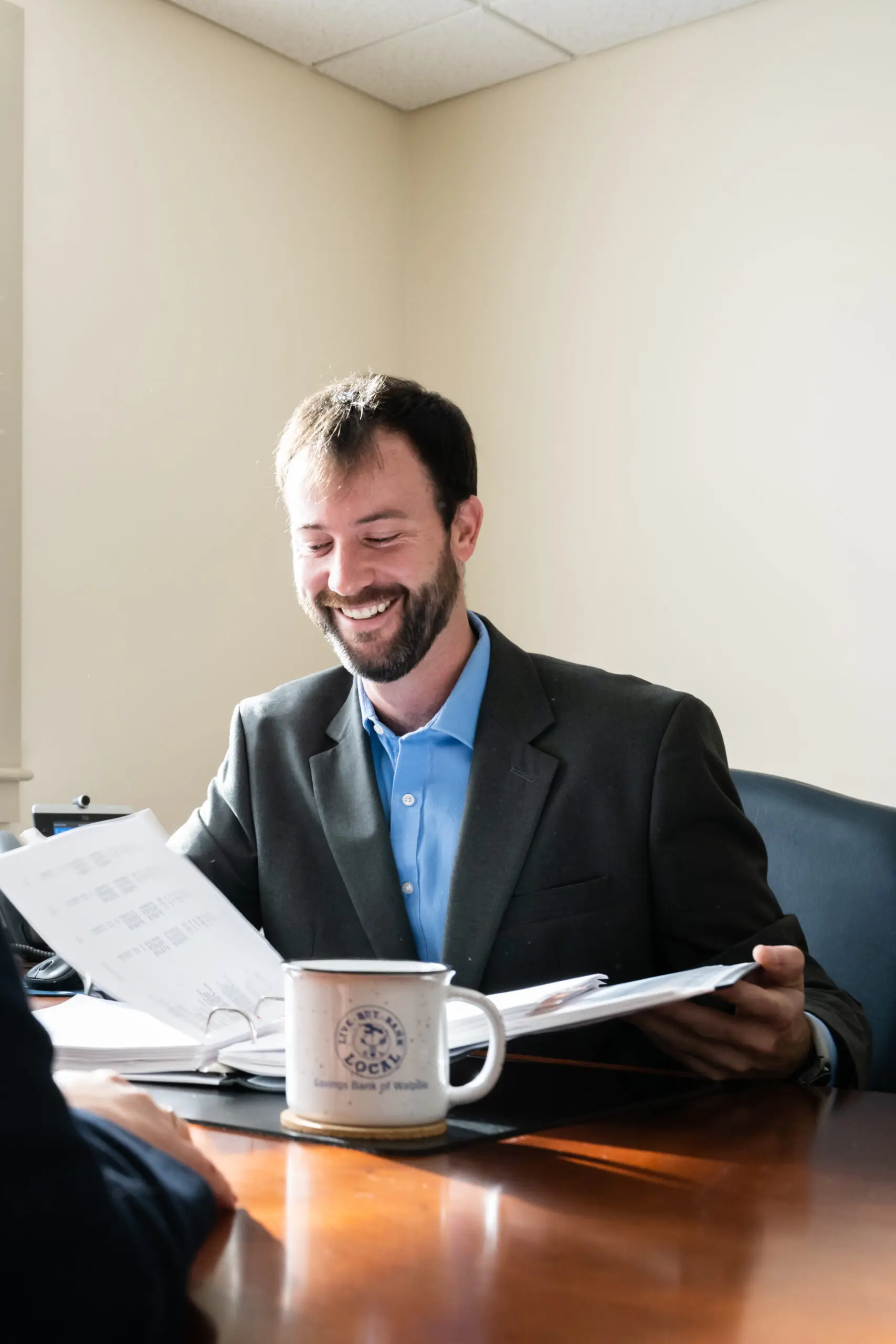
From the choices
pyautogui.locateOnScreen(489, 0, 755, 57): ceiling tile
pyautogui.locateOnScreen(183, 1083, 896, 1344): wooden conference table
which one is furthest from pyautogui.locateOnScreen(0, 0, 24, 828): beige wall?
pyautogui.locateOnScreen(183, 1083, 896, 1344): wooden conference table

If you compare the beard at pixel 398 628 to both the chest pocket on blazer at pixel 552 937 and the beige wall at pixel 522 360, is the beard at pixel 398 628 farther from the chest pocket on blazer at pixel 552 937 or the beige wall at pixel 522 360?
the beige wall at pixel 522 360

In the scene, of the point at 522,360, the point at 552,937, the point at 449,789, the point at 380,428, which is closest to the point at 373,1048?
the point at 552,937

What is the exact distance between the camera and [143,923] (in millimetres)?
1153

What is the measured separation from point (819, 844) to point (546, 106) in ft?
7.79

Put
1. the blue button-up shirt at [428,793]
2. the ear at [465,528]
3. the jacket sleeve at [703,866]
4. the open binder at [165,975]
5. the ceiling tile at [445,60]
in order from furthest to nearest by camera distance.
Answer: the ceiling tile at [445,60] < the ear at [465,528] < the blue button-up shirt at [428,793] < the jacket sleeve at [703,866] < the open binder at [165,975]

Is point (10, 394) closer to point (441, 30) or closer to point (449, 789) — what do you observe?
point (441, 30)

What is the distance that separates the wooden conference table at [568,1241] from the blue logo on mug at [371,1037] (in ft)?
0.19

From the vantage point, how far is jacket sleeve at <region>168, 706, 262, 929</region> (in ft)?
5.10

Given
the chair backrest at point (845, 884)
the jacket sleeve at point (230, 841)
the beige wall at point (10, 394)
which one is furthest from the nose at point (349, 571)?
the beige wall at point (10, 394)

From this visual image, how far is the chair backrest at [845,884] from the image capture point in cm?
140

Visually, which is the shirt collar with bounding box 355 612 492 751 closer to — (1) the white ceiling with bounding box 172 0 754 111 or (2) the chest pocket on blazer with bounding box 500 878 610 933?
(2) the chest pocket on blazer with bounding box 500 878 610 933

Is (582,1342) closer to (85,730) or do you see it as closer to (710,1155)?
(710,1155)

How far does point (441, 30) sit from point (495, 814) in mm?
2339

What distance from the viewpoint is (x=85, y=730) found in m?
2.78
